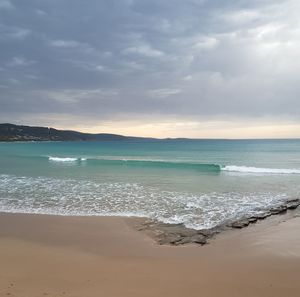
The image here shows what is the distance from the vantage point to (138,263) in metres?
7.18

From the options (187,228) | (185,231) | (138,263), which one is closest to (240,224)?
(187,228)

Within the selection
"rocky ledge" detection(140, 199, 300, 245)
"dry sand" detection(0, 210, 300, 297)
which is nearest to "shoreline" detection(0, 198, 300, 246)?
"rocky ledge" detection(140, 199, 300, 245)

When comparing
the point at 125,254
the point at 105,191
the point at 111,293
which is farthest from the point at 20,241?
the point at 105,191

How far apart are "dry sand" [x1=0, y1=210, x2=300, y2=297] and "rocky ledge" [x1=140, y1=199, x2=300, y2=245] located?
34cm

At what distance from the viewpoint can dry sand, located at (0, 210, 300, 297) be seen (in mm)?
5785

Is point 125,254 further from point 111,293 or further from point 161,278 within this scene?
point 111,293

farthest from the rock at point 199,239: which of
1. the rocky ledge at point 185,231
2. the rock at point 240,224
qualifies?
the rock at point 240,224

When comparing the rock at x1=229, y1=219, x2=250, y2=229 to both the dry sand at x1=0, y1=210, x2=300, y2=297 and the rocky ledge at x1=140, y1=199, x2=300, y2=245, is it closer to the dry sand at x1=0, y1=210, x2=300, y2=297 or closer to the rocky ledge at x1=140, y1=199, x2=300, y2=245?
the rocky ledge at x1=140, y1=199, x2=300, y2=245

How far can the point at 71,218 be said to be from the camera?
1168 centimetres

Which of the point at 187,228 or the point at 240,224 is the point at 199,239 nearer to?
the point at 187,228

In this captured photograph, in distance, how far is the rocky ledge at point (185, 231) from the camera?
8938 mm

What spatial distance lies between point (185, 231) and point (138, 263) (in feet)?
9.41

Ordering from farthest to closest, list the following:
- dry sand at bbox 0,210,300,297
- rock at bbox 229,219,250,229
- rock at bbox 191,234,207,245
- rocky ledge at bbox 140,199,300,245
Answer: rock at bbox 229,219,250,229 → rocky ledge at bbox 140,199,300,245 → rock at bbox 191,234,207,245 → dry sand at bbox 0,210,300,297

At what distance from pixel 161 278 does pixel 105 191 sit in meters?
11.3
